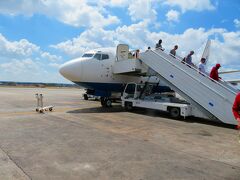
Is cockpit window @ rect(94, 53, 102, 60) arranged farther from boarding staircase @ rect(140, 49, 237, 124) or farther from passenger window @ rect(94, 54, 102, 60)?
boarding staircase @ rect(140, 49, 237, 124)

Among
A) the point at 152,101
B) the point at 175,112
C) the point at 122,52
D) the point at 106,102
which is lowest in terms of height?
the point at 175,112

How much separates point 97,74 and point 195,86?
21.4 feet

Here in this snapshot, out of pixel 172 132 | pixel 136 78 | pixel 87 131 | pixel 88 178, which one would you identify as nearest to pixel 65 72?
pixel 136 78

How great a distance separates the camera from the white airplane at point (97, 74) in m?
15.4

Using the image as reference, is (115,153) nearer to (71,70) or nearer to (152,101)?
(152,101)

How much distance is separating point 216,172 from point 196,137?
3553mm

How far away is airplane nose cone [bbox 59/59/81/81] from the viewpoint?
15266 millimetres

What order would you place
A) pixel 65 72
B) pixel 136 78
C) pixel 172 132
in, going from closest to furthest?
pixel 172 132, pixel 65 72, pixel 136 78

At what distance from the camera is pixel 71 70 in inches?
600

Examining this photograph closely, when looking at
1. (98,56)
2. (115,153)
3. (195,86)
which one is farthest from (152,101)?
(115,153)

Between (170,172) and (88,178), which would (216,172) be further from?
(88,178)

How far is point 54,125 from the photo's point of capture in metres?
10.2

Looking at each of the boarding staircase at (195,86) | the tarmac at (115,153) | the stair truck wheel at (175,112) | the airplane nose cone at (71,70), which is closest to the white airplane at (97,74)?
the airplane nose cone at (71,70)

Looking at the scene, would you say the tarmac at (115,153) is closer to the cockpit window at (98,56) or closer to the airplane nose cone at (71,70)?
the airplane nose cone at (71,70)
